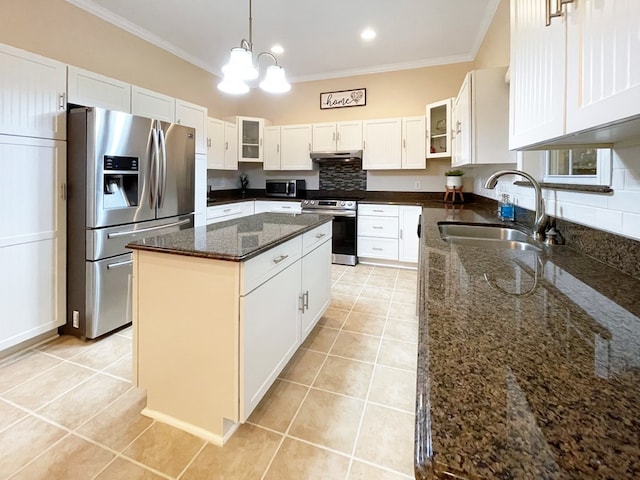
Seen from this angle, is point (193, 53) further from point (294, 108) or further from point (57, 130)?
point (57, 130)

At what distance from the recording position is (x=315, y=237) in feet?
7.40

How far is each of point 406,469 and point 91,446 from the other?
1348 mm

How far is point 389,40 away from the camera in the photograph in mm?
3770

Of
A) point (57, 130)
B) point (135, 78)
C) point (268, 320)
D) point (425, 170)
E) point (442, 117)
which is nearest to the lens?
point (268, 320)

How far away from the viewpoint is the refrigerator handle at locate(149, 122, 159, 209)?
2.67m

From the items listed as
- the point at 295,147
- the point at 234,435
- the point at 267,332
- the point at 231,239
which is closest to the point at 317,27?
the point at 295,147

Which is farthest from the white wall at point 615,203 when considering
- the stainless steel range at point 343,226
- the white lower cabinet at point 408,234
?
the stainless steel range at point 343,226

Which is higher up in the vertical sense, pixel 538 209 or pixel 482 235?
pixel 538 209

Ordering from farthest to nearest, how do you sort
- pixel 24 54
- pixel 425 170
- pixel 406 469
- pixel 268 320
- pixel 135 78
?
pixel 425 170, pixel 135 78, pixel 24 54, pixel 268 320, pixel 406 469

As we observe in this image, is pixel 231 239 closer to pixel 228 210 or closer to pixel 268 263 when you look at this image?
pixel 268 263

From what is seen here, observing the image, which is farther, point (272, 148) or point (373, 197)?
point (272, 148)

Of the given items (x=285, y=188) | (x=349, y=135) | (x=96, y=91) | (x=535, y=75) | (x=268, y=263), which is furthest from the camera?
(x=285, y=188)

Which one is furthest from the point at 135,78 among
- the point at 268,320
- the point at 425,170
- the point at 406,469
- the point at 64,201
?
the point at 406,469

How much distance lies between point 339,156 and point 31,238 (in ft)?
11.8
